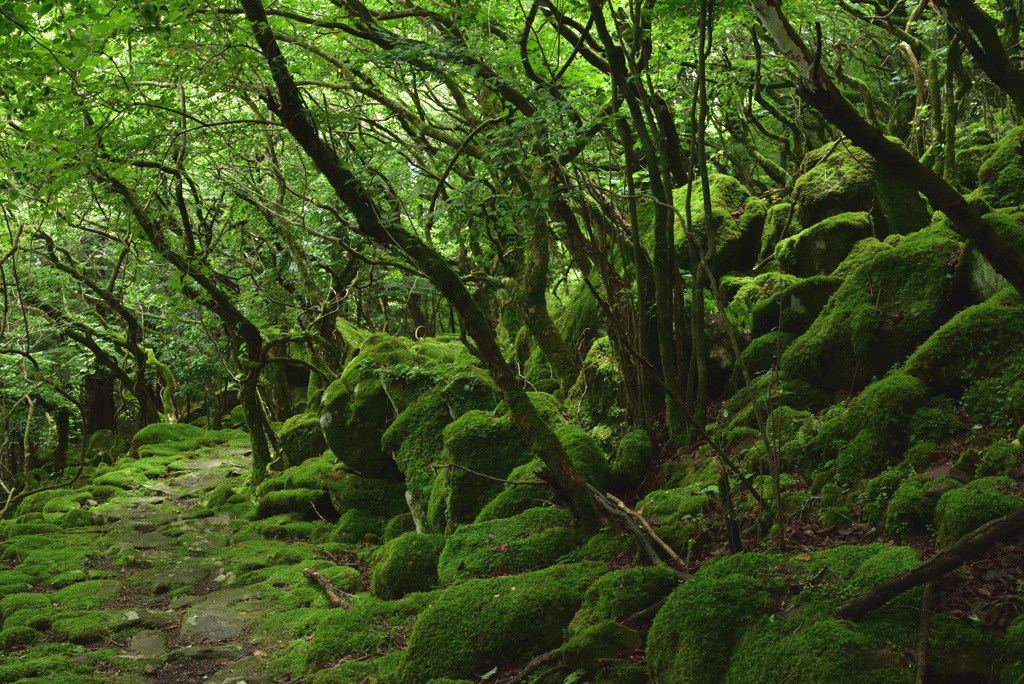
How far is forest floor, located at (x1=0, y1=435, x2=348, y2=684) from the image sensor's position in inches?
238

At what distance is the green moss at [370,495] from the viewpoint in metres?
10.0

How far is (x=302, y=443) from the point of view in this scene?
13.3 metres

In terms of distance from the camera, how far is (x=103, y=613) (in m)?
7.32

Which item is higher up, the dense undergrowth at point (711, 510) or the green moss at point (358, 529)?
the dense undergrowth at point (711, 510)

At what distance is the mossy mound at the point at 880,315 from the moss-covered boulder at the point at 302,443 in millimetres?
9194

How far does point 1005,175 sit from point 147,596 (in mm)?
10298

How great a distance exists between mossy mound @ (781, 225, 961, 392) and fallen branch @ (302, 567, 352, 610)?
4.94 metres

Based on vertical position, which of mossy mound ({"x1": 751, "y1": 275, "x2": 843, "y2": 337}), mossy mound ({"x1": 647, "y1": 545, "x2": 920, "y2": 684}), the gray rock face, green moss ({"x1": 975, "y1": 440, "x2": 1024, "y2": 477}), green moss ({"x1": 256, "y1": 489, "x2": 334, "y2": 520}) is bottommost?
the gray rock face

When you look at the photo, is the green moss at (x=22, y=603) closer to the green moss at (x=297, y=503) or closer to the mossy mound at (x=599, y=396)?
the green moss at (x=297, y=503)

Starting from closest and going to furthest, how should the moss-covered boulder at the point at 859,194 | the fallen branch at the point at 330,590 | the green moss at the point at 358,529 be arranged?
the fallen branch at the point at 330,590, the moss-covered boulder at the point at 859,194, the green moss at the point at 358,529

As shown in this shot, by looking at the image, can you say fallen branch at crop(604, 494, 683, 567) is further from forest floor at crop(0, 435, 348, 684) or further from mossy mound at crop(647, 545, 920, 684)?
forest floor at crop(0, 435, 348, 684)

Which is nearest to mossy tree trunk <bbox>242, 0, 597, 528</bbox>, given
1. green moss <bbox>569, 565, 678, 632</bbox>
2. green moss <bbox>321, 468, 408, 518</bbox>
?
green moss <bbox>569, 565, 678, 632</bbox>

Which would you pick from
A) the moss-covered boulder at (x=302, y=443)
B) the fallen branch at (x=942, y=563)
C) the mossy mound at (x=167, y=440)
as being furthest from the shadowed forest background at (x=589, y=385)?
the mossy mound at (x=167, y=440)

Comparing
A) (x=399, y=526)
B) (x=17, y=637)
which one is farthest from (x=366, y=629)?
(x=17, y=637)
